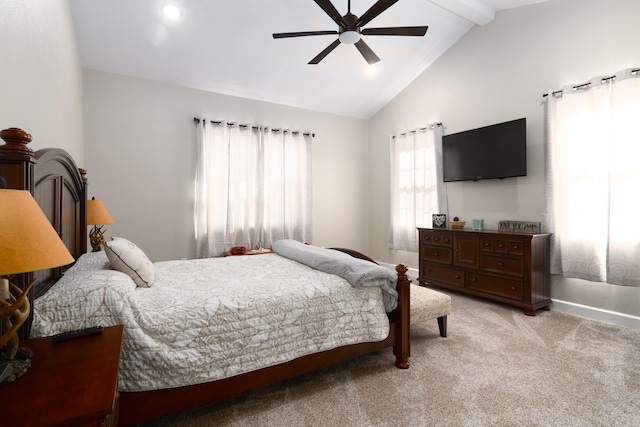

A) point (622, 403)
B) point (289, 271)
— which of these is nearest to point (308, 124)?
point (289, 271)

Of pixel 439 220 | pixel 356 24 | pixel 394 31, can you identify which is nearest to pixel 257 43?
pixel 356 24

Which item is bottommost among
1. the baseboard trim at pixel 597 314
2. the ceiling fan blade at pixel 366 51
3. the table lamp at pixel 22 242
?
the baseboard trim at pixel 597 314

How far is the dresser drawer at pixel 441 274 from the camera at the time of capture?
150 inches

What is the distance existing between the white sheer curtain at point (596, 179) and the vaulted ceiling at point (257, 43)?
145 centimetres

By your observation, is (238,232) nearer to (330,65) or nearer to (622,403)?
(330,65)

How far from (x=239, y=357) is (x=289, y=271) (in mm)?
781

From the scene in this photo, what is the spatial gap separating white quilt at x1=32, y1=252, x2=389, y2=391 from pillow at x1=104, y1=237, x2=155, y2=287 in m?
0.07

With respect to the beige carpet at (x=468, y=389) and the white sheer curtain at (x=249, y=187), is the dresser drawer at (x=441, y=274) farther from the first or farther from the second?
the white sheer curtain at (x=249, y=187)

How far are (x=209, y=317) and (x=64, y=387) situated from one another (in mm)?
718

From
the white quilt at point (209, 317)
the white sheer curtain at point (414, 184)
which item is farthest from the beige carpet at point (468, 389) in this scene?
the white sheer curtain at point (414, 184)

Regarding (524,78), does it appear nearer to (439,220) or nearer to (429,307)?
(439,220)

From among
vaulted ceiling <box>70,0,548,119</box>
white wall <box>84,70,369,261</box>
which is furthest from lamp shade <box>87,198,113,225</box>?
vaulted ceiling <box>70,0,548,119</box>

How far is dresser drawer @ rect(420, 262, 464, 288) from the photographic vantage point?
380cm

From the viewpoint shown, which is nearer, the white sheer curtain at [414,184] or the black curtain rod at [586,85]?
the black curtain rod at [586,85]
